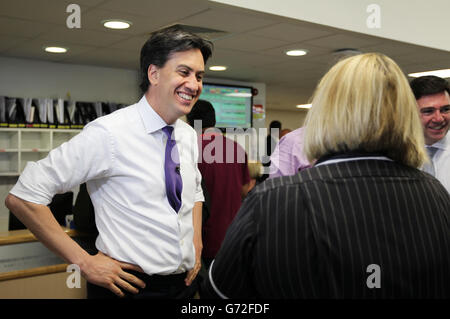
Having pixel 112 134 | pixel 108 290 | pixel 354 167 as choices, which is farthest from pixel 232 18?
pixel 354 167

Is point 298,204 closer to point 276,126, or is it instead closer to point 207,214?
point 207,214

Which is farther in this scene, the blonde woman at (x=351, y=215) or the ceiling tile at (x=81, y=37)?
the ceiling tile at (x=81, y=37)

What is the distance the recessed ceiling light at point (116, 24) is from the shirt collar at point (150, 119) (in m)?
2.10

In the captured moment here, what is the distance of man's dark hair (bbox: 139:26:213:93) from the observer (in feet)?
5.17

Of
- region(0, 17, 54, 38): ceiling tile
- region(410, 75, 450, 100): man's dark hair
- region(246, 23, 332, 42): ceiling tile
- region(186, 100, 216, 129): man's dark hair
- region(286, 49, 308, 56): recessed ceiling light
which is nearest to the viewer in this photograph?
region(410, 75, 450, 100): man's dark hair

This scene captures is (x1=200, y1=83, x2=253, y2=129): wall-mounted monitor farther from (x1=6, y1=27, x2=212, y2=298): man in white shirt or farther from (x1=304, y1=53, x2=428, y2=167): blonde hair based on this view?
(x1=304, y1=53, x2=428, y2=167): blonde hair

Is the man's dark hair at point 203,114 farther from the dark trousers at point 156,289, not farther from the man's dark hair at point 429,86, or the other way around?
the dark trousers at point 156,289

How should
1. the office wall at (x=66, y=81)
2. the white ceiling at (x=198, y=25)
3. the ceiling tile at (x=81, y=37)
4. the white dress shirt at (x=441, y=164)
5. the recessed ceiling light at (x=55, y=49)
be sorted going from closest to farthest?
the white dress shirt at (x=441, y=164) < the white ceiling at (x=198, y=25) < the ceiling tile at (x=81, y=37) < the recessed ceiling light at (x=55, y=49) < the office wall at (x=66, y=81)

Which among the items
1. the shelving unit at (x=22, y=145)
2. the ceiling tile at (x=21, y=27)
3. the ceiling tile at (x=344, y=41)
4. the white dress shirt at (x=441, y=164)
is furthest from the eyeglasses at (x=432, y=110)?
the shelving unit at (x=22, y=145)

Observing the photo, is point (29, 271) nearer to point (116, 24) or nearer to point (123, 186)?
point (123, 186)

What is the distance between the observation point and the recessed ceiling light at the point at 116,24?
11.3ft

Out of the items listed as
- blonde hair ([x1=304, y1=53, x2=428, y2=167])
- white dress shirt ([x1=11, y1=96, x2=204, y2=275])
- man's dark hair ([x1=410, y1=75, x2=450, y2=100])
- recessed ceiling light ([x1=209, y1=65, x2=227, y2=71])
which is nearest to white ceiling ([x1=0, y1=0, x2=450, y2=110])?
recessed ceiling light ([x1=209, y1=65, x2=227, y2=71])

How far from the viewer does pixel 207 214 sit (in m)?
2.53

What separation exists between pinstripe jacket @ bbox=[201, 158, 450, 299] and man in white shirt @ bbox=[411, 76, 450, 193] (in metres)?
1.16
